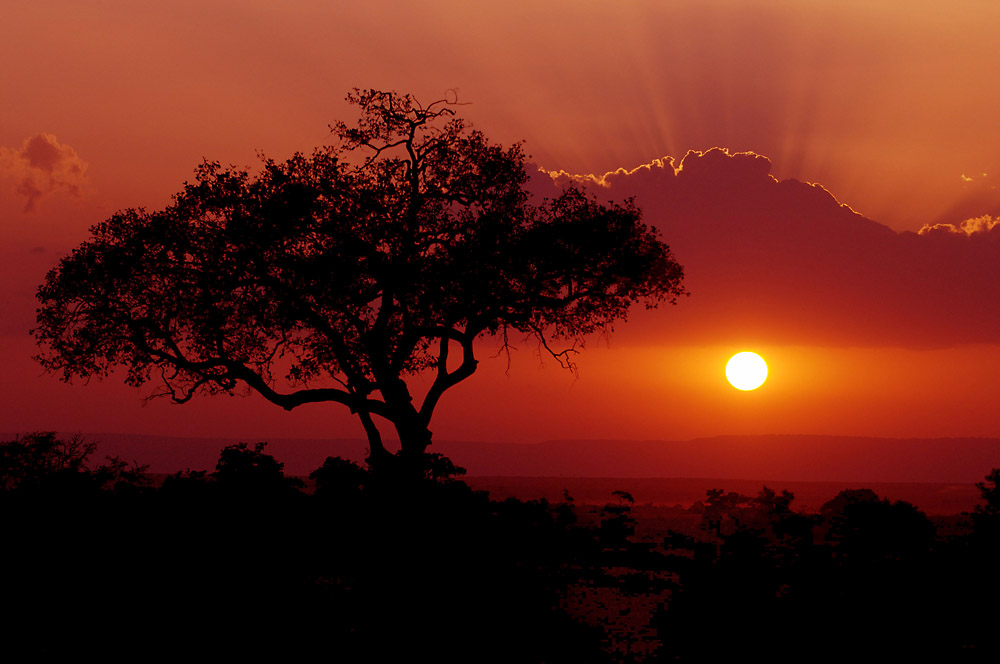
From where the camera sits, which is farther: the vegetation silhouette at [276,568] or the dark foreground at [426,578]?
the vegetation silhouette at [276,568]

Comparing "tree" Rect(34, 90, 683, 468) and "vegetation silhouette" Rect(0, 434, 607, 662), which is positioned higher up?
"tree" Rect(34, 90, 683, 468)

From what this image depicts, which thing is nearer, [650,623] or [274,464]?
[650,623]

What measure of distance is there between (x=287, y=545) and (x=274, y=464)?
6770mm

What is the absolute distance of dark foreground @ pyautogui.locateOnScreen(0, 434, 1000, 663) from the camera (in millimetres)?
15570

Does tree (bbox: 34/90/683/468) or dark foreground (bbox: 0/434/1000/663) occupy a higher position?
tree (bbox: 34/90/683/468)

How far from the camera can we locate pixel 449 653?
1586 cm

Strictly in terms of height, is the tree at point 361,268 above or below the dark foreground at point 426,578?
above

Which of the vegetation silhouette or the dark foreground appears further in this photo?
the vegetation silhouette

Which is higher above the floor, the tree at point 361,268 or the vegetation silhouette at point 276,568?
the tree at point 361,268

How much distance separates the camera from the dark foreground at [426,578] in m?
15.6

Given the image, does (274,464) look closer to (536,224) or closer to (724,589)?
(536,224)

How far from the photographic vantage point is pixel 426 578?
2084 cm

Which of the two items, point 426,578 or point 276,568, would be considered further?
point 276,568

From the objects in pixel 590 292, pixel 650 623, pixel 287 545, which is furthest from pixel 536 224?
pixel 650 623
